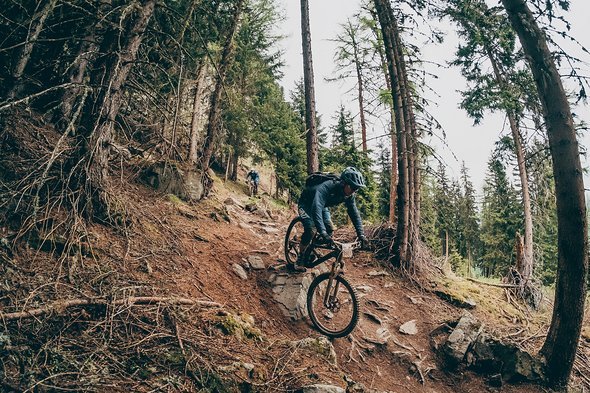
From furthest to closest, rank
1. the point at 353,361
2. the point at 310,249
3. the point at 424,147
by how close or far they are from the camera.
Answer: the point at 424,147 → the point at 310,249 → the point at 353,361

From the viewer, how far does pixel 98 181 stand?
5332mm

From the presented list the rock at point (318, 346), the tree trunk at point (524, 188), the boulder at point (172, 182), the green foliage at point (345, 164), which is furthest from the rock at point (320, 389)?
the green foliage at point (345, 164)

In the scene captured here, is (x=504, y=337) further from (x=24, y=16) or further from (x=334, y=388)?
(x=24, y=16)

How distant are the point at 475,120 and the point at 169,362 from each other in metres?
15.1

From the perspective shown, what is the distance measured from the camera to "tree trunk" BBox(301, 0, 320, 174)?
11.3 metres

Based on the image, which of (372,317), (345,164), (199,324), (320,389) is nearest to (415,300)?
(372,317)

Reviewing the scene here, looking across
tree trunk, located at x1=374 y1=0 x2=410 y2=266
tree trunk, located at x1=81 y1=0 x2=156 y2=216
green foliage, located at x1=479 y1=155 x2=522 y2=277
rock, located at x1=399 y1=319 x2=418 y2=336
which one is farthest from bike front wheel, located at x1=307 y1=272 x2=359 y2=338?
green foliage, located at x1=479 y1=155 x2=522 y2=277

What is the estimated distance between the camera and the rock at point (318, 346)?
4836mm

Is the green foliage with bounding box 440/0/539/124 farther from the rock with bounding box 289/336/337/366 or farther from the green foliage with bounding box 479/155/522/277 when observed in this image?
the green foliage with bounding box 479/155/522/277

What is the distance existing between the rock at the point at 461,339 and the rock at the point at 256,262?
4.11 metres

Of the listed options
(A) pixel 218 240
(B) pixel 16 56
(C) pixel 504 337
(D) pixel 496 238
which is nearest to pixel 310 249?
(A) pixel 218 240

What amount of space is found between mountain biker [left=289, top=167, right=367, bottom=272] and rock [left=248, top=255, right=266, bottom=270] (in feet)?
2.63

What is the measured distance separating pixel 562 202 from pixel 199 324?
650 centimetres

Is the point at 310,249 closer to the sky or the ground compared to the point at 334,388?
closer to the sky
